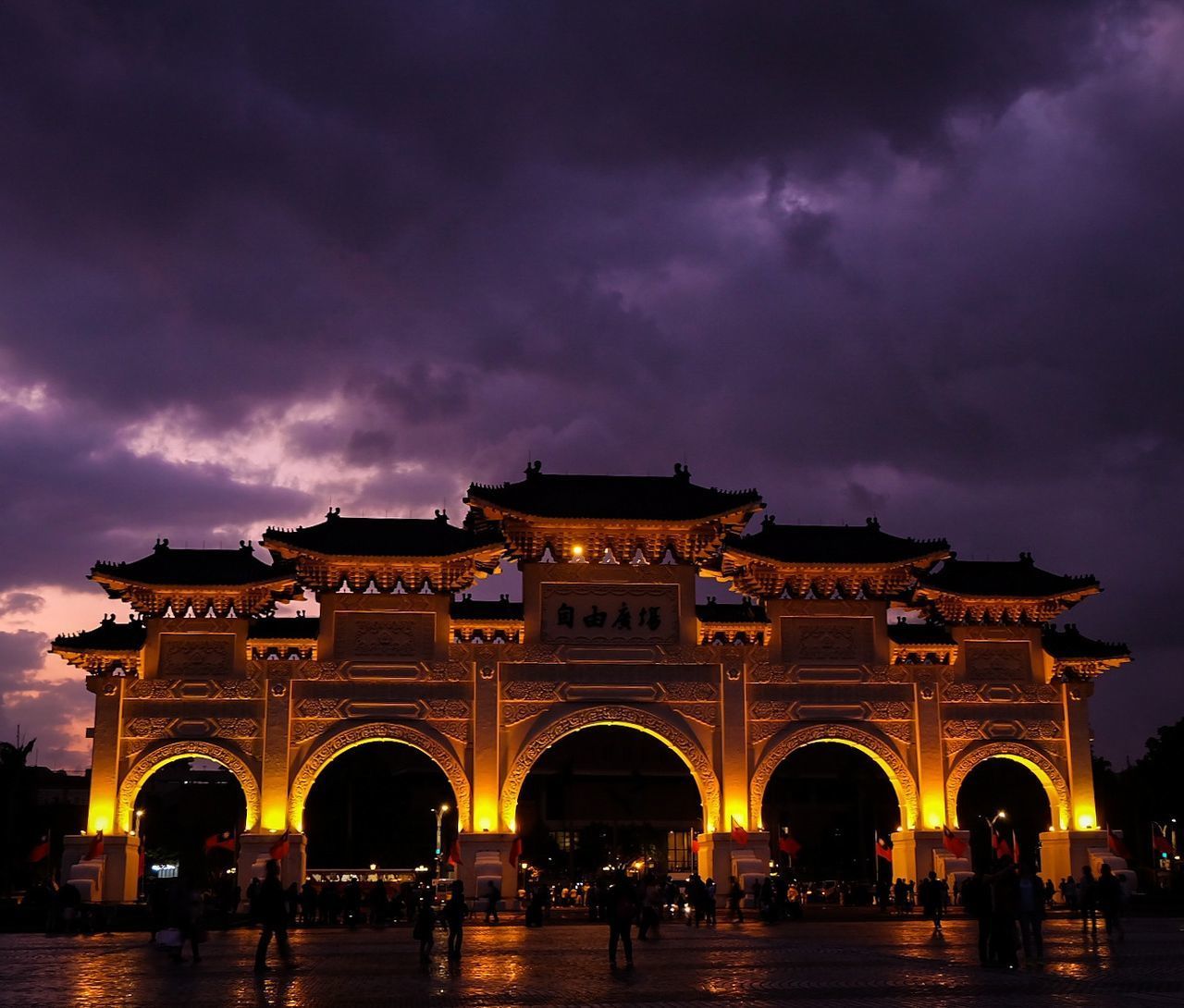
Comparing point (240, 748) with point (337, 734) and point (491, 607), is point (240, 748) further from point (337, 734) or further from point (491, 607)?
point (491, 607)

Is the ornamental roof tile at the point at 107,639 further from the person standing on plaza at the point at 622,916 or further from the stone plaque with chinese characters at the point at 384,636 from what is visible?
the person standing on plaza at the point at 622,916

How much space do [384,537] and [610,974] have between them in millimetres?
20246

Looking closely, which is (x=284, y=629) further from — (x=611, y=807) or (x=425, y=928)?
(x=611, y=807)

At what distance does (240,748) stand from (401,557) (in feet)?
20.0

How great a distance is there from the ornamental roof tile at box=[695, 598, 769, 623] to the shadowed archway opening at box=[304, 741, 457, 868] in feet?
59.5

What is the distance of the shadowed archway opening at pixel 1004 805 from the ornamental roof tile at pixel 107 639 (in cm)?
3207

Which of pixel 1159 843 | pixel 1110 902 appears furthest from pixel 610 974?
pixel 1159 843

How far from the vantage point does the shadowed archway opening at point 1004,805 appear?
53219 millimetres

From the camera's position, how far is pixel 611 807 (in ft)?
202

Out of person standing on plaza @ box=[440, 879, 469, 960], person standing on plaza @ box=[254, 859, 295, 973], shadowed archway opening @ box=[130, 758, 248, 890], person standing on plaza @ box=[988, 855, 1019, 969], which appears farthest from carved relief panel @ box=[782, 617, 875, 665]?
shadowed archway opening @ box=[130, 758, 248, 890]

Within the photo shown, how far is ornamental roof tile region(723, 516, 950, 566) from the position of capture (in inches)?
1421

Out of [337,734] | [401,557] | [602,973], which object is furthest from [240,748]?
[602,973]

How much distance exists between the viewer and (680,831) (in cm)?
6262

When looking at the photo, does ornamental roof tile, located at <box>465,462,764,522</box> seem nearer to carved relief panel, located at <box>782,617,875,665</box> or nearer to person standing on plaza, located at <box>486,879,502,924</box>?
carved relief panel, located at <box>782,617,875,665</box>
